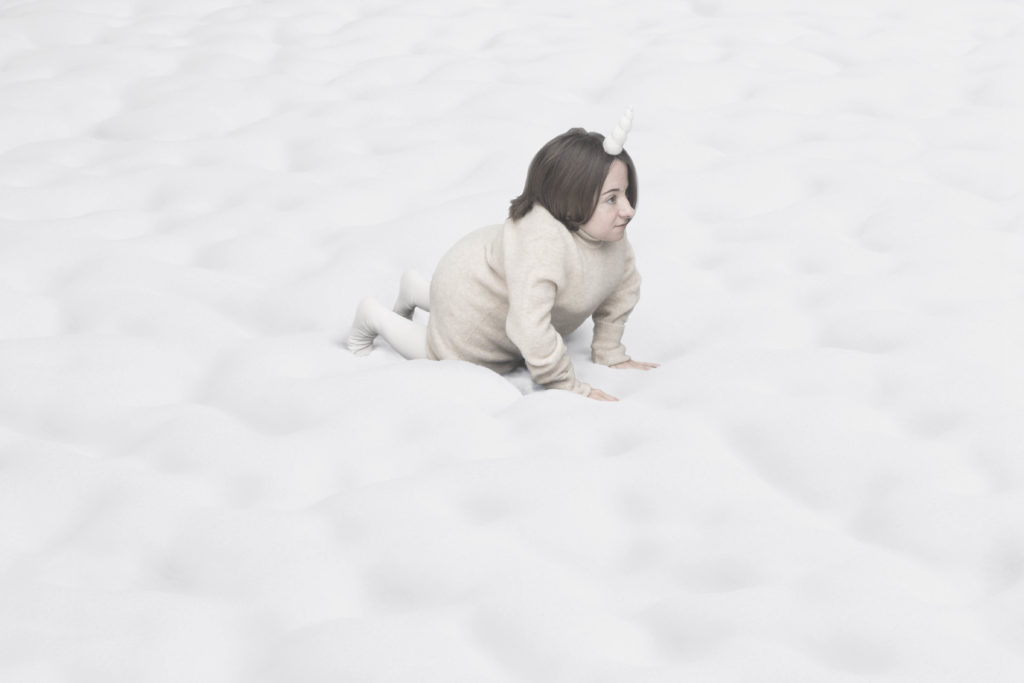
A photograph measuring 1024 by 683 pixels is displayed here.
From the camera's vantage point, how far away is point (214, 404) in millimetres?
1579

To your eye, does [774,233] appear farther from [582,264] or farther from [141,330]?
[141,330]

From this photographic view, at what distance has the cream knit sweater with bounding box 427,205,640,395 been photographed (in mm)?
1534

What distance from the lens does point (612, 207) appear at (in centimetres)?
153

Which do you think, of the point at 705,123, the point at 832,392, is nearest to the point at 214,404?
the point at 832,392

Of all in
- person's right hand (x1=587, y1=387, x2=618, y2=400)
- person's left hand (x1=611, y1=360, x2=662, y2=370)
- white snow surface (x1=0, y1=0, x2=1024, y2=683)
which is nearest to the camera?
white snow surface (x1=0, y1=0, x2=1024, y2=683)

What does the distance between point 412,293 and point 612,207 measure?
416 millimetres

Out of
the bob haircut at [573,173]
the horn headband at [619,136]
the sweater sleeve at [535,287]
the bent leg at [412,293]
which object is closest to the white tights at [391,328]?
the bent leg at [412,293]

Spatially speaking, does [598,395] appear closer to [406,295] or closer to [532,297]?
[532,297]

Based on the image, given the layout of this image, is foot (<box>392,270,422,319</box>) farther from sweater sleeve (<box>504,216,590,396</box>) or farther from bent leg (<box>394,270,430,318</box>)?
Result: sweater sleeve (<box>504,216,590,396</box>)

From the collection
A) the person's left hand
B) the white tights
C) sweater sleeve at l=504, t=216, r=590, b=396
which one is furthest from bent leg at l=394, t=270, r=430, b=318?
the person's left hand

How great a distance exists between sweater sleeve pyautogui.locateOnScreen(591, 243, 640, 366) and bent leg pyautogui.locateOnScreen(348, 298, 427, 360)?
0.29m

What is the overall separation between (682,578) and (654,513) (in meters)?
0.11

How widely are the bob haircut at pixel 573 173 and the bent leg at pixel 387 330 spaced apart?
1.09 feet

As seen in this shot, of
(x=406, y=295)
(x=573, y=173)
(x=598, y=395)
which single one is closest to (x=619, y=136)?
(x=573, y=173)
